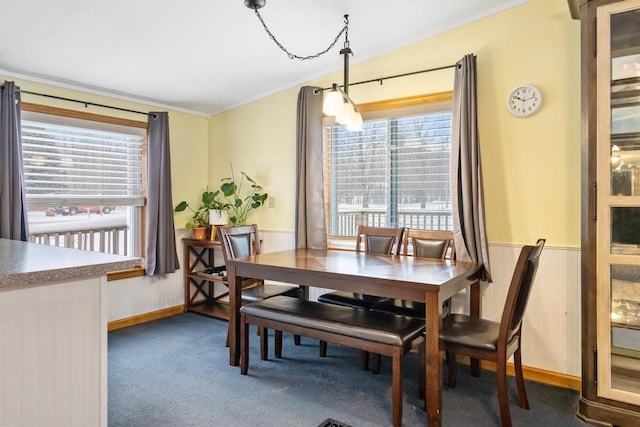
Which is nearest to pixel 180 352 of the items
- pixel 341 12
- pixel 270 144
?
pixel 270 144

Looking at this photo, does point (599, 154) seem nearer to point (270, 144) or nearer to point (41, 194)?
point (270, 144)

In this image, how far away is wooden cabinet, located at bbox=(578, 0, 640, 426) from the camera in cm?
217

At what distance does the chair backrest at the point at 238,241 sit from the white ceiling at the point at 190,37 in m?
1.39

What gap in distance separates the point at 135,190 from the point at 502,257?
3.43m

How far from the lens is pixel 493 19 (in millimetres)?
2928

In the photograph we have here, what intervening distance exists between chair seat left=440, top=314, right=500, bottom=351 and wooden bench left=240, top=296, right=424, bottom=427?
160 millimetres

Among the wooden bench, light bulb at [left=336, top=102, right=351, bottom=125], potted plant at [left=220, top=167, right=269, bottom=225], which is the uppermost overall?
light bulb at [left=336, top=102, right=351, bottom=125]

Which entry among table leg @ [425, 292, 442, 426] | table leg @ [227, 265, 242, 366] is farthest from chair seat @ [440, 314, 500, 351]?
table leg @ [227, 265, 242, 366]

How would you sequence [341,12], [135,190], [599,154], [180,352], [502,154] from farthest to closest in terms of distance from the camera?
[135,190]
[180,352]
[502,154]
[341,12]
[599,154]

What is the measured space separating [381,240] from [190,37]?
2074 millimetres

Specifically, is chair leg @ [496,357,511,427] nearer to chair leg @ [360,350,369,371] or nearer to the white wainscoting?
the white wainscoting

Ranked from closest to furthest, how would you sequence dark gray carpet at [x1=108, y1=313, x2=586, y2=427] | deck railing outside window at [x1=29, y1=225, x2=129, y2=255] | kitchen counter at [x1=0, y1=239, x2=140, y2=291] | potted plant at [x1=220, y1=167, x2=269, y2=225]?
1. kitchen counter at [x1=0, y1=239, x2=140, y2=291]
2. dark gray carpet at [x1=108, y1=313, x2=586, y2=427]
3. deck railing outside window at [x1=29, y1=225, x2=129, y2=255]
4. potted plant at [x1=220, y1=167, x2=269, y2=225]

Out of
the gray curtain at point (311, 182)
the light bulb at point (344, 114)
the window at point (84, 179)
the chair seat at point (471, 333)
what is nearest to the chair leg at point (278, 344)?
the gray curtain at point (311, 182)

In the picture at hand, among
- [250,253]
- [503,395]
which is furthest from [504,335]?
[250,253]
